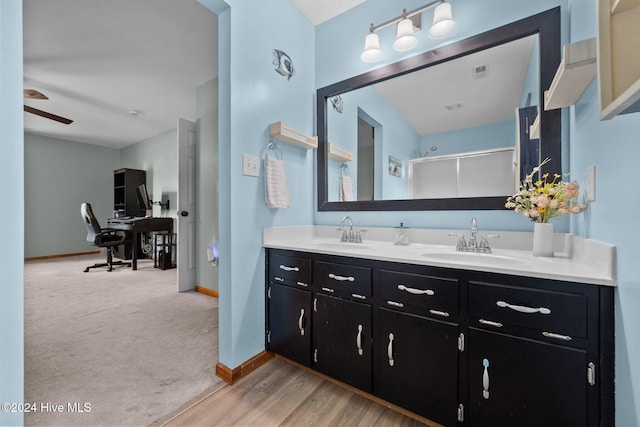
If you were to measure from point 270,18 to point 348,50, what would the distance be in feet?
2.01

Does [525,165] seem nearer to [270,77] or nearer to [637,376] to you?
[637,376]

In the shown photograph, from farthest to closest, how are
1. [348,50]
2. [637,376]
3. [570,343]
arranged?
1. [348,50]
2. [570,343]
3. [637,376]

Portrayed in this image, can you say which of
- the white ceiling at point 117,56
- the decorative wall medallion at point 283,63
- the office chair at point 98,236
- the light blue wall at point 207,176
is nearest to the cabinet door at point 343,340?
the decorative wall medallion at point 283,63

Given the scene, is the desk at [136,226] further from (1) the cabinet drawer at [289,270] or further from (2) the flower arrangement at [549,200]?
(2) the flower arrangement at [549,200]

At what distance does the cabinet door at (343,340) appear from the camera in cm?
133

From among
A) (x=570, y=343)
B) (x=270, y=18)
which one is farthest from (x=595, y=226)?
(x=270, y=18)

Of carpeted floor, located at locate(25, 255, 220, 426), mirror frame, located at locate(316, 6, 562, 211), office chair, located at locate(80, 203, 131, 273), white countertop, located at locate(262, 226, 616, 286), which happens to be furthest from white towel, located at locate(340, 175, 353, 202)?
office chair, located at locate(80, 203, 131, 273)

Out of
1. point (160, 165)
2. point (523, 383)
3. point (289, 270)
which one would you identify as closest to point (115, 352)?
point (289, 270)

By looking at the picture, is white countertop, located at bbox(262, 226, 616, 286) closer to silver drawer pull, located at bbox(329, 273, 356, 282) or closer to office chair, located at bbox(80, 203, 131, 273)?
silver drawer pull, located at bbox(329, 273, 356, 282)

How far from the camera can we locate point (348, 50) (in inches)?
80.2

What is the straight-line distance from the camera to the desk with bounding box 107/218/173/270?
14.4 feet

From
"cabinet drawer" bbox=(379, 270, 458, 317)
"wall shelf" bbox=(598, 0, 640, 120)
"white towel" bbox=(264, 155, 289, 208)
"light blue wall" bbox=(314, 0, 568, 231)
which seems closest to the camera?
"wall shelf" bbox=(598, 0, 640, 120)

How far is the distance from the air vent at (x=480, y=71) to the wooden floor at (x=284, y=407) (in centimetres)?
189

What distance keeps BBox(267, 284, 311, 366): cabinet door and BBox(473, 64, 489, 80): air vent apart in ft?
5.33
